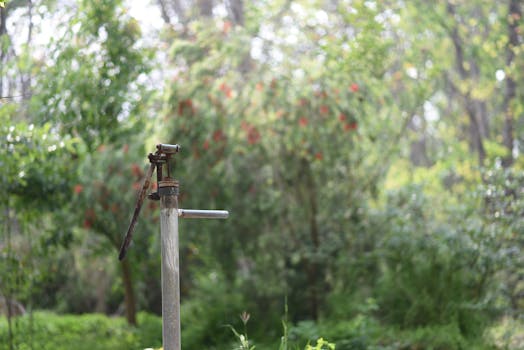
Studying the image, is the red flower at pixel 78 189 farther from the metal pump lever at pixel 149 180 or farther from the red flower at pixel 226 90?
the metal pump lever at pixel 149 180

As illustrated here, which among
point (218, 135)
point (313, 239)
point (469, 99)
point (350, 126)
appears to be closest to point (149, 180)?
point (218, 135)

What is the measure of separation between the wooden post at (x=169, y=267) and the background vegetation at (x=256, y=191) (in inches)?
89.6

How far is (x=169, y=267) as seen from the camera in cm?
231

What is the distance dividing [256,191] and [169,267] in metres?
4.27

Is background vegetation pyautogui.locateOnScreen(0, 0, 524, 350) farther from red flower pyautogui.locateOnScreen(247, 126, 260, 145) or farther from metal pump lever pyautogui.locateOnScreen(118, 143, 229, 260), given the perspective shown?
metal pump lever pyautogui.locateOnScreen(118, 143, 229, 260)

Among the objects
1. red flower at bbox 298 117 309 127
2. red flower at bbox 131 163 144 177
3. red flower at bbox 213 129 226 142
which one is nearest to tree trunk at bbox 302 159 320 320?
red flower at bbox 298 117 309 127

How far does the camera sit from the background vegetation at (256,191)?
5.08m

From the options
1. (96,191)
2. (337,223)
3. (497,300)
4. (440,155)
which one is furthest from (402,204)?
(440,155)

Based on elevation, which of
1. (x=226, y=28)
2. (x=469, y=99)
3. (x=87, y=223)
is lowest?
(x=87, y=223)

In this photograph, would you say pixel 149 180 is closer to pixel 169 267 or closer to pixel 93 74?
pixel 169 267

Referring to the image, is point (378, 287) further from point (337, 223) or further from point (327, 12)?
point (327, 12)

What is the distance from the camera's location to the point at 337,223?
6.67 meters

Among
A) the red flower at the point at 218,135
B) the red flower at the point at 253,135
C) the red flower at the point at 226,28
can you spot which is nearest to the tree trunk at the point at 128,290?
the red flower at the point at 218,135

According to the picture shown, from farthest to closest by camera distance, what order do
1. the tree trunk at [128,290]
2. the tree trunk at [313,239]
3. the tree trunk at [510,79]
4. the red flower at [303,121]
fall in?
the tree trunk at [510,79] < the tree trunk at [128,290] < the tree trunk at [313,239] < the red flower at [303,121]
